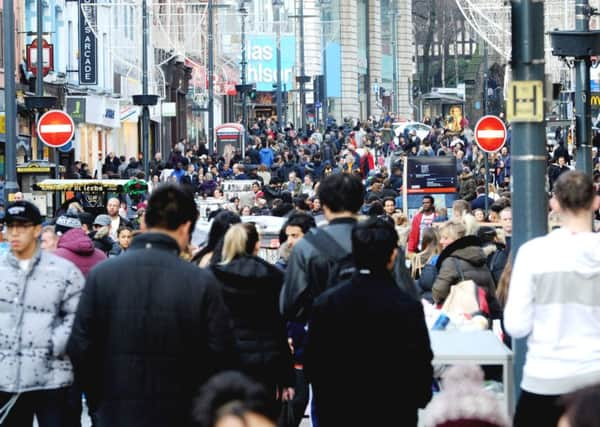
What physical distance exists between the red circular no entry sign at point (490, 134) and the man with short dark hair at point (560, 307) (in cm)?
2505

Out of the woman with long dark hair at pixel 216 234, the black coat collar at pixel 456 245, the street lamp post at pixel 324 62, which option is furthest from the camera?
the street lamp post at pixel 324 62

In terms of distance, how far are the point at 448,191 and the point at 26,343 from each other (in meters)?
23.1

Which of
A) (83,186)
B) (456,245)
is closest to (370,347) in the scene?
(456,245)

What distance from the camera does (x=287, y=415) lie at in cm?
1084

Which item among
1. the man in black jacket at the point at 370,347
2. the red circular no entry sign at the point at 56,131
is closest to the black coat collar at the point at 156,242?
the man in black jacket at the point at 370,347

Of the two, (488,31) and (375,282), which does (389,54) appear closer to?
(488,31)

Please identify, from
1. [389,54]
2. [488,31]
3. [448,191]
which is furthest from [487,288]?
[389,54]

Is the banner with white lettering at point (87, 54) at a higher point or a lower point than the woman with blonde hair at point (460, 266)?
higher

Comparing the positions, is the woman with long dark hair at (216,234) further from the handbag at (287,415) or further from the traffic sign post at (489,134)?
the traffic sign post at (489,134)

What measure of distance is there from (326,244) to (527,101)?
4.87ft

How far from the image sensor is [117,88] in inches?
2377

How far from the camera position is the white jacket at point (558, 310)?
7.72m

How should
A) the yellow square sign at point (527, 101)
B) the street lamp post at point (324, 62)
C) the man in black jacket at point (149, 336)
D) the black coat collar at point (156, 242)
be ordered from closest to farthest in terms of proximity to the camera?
the man in black jacket at point (149, 336), the black coat collar at point (156, 242), the yellow square sign at point (527, 101), the street lamp post at point (324, 62)

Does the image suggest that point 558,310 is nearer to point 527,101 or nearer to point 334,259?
point 334,259
